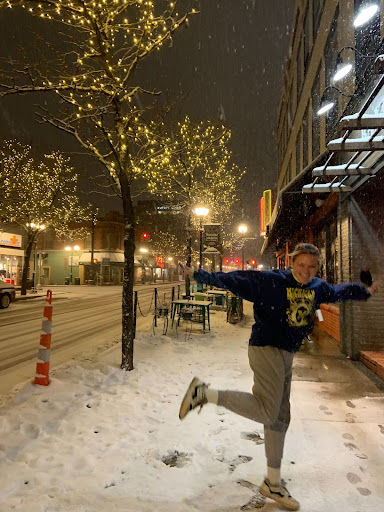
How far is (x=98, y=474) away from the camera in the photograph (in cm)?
310

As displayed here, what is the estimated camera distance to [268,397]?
2777 millimetres

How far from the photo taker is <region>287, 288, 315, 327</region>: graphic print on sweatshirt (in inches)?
111

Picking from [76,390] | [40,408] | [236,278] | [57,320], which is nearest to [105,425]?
[40,408]

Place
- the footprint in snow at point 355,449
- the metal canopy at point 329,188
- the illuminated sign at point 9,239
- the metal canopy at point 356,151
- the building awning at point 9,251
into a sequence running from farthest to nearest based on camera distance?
1. the building awning at point 9,251
2. the illuminated sign at point 9,239
3. the metal canopy at point 329,188
4. the metal canopy at point 356,151
5. the footprint in snow at point 355,449

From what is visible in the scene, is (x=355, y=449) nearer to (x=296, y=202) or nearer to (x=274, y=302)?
(x=274, y=302)

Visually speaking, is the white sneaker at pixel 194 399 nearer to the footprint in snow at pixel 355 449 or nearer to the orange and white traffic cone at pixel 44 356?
the footprint in snow at pixel 355 449

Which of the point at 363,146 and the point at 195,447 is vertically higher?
the point at 363,146

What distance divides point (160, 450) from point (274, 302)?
1.99m

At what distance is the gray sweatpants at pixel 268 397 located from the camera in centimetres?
277

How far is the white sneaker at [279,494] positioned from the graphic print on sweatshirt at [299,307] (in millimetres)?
1226

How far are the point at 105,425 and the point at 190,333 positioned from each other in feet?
22.1

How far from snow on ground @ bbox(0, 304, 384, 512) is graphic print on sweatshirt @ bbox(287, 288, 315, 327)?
1336mm

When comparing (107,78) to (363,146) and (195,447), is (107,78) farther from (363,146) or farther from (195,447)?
(195,447)

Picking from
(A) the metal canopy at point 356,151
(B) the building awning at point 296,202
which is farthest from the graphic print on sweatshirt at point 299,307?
(B) the building awning at point 296,202
